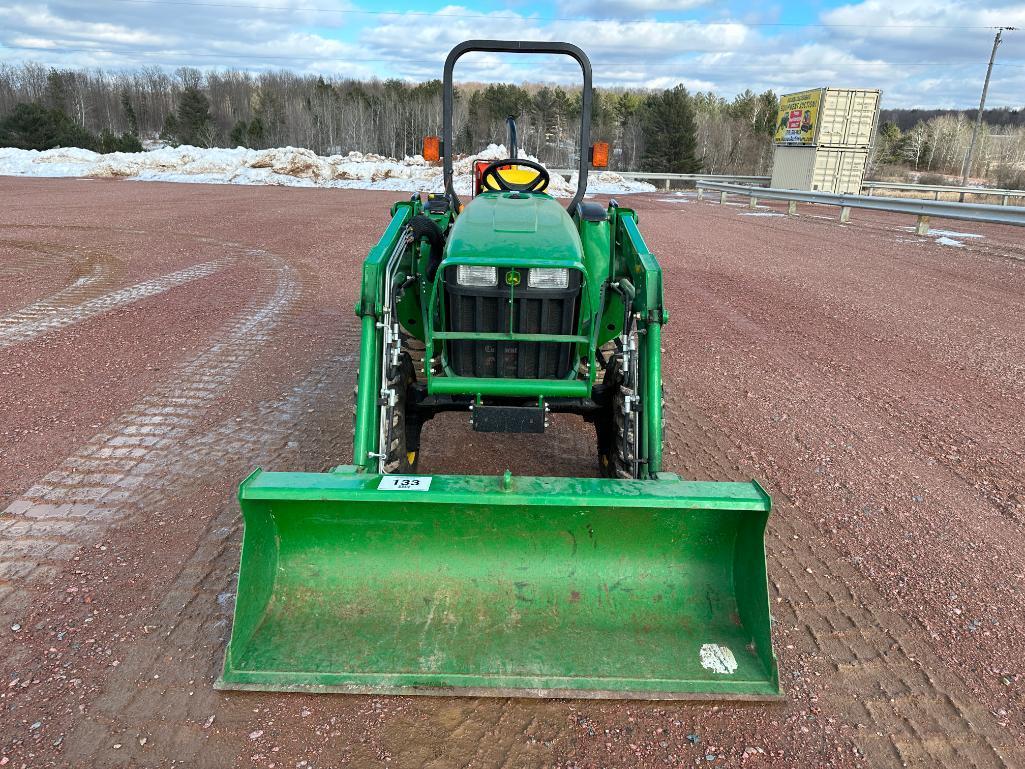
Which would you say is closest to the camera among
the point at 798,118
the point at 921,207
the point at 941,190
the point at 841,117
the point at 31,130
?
the point at 921,207

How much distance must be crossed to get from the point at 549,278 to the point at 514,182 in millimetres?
1750

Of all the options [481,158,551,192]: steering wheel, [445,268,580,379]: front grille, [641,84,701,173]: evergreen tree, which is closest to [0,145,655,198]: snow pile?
[641,84,701,173]: evergreen tree

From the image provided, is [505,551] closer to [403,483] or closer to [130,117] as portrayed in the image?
[403,483]

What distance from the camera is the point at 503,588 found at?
276 cm

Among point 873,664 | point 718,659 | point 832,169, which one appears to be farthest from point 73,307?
point 832,169

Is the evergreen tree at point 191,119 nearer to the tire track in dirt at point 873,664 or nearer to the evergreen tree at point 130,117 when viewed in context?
the evergreen tree at point 130,117

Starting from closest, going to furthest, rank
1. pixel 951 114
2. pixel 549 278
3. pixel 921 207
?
1. pixel 549 278
2. pixel 921 207
3. pixel 951 114

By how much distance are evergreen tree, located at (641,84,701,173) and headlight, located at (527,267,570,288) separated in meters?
39.5

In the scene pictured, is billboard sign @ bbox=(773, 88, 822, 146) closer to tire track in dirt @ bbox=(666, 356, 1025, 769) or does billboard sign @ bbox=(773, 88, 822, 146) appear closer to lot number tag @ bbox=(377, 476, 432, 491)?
tire track in dirt @ bbox=(666, 356, 1025, 769)

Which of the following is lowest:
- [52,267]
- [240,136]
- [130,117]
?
[52,267]

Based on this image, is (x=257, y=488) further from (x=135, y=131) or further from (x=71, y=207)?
(x=135, y=131)

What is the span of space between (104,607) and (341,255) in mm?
9268

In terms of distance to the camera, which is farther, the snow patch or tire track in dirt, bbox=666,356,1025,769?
the snow patch

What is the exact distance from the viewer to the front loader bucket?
2477 mm
